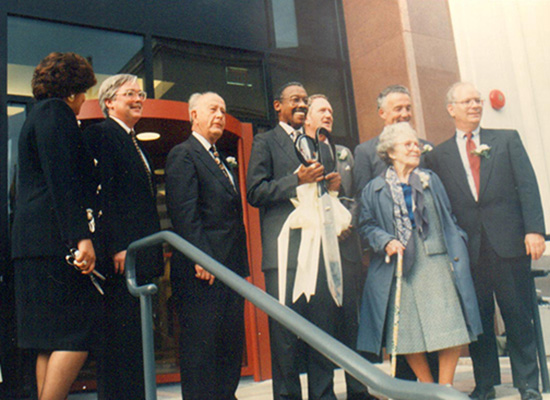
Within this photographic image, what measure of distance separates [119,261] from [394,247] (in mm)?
1444

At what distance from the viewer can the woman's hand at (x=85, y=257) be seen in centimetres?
239

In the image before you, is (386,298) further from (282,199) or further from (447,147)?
(447,147)

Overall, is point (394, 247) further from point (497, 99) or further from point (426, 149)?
point (497, 99)

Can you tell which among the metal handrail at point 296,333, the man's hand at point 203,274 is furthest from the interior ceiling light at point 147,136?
the metal handrail at point 296,333

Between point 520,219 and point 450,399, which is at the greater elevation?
point 520,219

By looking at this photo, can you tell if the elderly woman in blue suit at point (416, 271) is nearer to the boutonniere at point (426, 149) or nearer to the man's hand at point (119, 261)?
the boutonniere at point (426, 149)

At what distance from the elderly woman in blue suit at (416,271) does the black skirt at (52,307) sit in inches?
60.6

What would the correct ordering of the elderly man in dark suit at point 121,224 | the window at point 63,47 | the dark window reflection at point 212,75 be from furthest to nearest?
the dark window reflection at point 212,75 → the window at point 63,47 → the elderly man in dark suit at point 121,224

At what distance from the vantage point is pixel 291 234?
10.8ft

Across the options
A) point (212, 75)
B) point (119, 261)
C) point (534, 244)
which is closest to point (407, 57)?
point (212, 75)

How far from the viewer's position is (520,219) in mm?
3619

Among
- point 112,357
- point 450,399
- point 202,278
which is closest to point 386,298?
point 202,278

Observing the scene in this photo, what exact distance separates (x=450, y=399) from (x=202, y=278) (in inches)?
77.0

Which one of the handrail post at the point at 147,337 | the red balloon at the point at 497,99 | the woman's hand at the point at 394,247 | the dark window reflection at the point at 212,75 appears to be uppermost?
the dark window reflection at the point at 212,75
